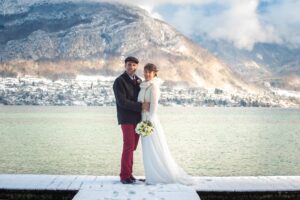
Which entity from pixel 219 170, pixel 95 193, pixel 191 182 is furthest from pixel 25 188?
pixel 219 170

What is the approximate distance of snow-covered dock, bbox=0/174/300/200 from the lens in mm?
10938

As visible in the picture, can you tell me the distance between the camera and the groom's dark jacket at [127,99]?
12344mm

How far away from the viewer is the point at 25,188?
12.0 metres

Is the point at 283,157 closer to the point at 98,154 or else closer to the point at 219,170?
the point at 219,170

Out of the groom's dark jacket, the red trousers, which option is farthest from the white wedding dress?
the red trousers

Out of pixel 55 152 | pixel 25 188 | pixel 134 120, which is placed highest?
pixel 134 120

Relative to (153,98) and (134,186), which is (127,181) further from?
(153,98)

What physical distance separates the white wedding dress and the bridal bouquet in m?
0.27

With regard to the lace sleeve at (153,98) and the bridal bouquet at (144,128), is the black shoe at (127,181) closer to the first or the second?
the bridal bouquet at (144,128)

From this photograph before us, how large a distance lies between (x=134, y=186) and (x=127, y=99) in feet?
7.28

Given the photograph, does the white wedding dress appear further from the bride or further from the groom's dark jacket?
the groom's dark jacket

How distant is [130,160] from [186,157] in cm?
3411

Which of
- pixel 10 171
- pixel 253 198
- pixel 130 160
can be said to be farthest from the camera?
pixel 10 171

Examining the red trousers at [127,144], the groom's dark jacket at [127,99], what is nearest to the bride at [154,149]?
the groom's dark jacket at [127,99]
